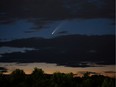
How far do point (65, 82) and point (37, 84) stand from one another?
2.07 m

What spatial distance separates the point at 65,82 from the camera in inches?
842

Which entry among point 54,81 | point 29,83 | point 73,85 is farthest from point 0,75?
point 73,85

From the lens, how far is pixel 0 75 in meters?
20.9

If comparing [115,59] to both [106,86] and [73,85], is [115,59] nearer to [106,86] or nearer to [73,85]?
[106,86]

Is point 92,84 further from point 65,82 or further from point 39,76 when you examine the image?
point 39,76

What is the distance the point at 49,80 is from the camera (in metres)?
21.2

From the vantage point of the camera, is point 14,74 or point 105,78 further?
point 14,74

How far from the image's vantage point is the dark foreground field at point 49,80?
806 inches

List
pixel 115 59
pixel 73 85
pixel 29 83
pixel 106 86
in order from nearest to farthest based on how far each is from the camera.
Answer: pixel 115 59 → pixel 106 86 → pixel 73 85 → pixel 29 83

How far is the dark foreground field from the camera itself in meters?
20.5

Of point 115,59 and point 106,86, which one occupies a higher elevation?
point 115,59

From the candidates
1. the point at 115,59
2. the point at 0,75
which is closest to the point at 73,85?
the point at 0,75

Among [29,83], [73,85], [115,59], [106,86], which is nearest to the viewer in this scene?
[115,59]

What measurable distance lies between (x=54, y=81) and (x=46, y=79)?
87 cm
